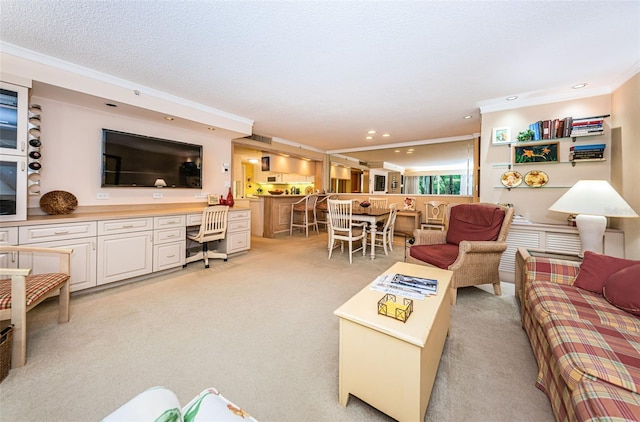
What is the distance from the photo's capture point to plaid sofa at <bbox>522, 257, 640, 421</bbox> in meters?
0.90

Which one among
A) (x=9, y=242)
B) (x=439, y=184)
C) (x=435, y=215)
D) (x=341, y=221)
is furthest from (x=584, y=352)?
(x=439, y=184)

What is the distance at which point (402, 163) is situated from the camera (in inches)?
341

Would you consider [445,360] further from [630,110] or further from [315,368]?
[630,110]

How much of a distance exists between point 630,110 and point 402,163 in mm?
6228

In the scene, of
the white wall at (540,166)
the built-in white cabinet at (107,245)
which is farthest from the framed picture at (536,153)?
the built-in white cabinet at (107,245)

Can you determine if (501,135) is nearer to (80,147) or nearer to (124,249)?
(124,249)

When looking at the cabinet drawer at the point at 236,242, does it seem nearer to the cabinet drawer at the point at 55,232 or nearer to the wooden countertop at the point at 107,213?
the wooden countertop at the point at 107,213

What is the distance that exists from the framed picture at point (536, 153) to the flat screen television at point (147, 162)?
4.75 meters

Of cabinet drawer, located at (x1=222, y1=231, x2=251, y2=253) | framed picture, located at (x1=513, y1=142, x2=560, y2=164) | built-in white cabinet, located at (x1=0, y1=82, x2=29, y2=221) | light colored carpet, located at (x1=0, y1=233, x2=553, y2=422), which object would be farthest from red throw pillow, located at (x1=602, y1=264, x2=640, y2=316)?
built-in white cabinet, located at (x1=0, y1=82, x2=29, y2=221)

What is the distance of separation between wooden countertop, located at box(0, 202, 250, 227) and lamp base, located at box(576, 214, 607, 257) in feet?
14.3

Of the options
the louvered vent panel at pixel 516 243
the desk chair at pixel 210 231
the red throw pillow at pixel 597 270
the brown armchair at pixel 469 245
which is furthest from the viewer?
the desk chair at pixel 210 231

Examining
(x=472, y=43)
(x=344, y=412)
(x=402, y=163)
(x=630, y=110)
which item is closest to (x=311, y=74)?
(x=472, y=43)

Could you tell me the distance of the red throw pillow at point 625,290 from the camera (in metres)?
1.43

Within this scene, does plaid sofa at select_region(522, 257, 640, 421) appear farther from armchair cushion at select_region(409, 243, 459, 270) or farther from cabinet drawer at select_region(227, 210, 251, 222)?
cabinet drawer at select_region(227, 210, 251, 222)
